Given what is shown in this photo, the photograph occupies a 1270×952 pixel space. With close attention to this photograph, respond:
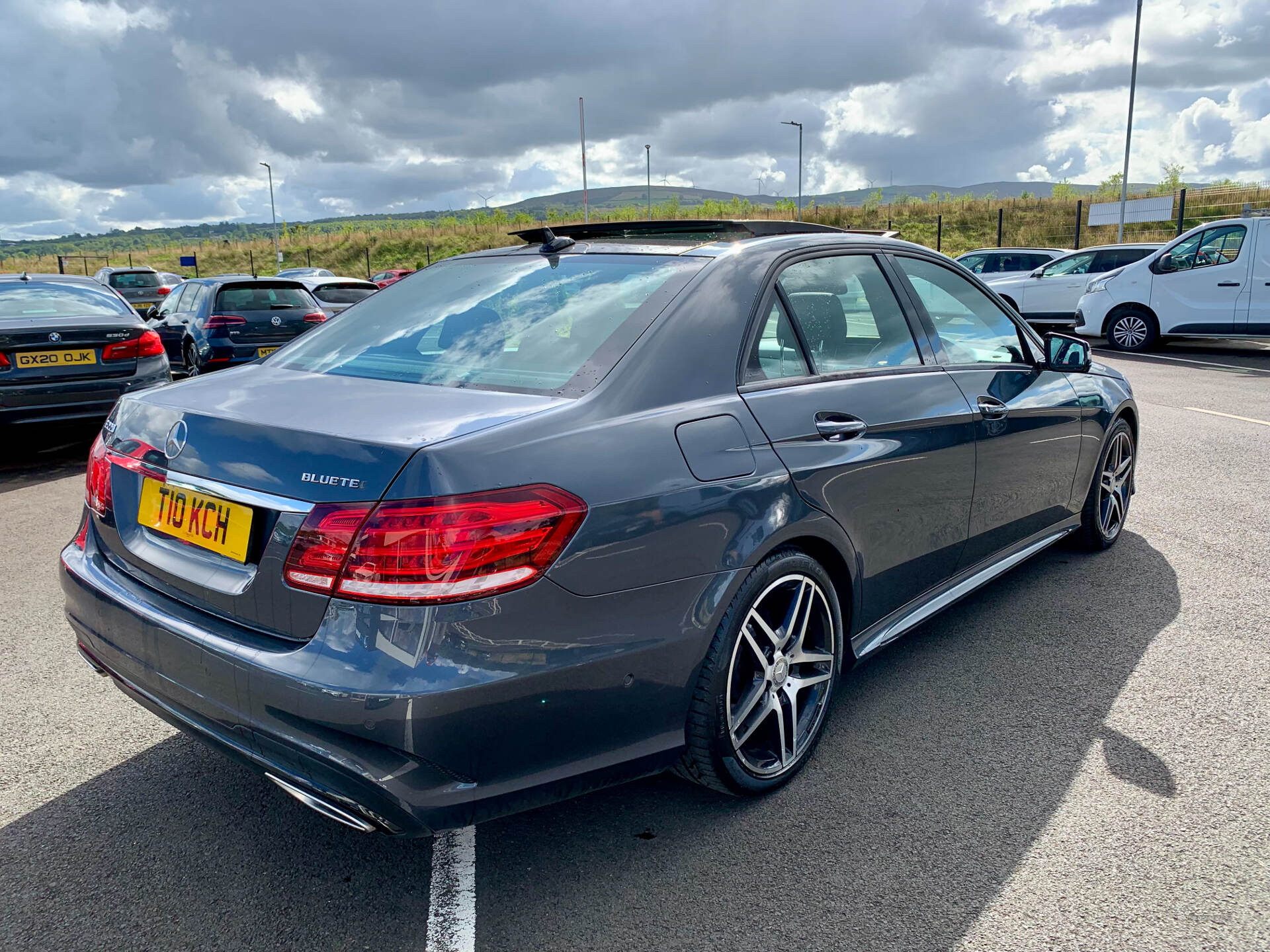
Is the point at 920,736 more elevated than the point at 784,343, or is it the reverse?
the point at 784,343

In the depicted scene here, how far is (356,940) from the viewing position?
214 centimetres

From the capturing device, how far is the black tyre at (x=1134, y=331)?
47.1 feet

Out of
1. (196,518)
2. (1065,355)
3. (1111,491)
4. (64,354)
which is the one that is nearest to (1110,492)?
(1111,491)

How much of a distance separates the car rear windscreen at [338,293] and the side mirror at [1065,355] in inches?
433

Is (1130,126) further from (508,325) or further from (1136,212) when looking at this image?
(508,325)

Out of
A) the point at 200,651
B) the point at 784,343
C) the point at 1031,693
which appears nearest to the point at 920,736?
the point at 1031,693

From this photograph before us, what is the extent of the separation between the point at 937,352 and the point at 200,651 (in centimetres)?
260

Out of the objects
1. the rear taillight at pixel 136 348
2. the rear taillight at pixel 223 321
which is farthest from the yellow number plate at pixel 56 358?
the rear taillight at pixel 223 321

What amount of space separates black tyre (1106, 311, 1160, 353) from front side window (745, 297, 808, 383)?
13624mm

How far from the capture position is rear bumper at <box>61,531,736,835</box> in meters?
1.94

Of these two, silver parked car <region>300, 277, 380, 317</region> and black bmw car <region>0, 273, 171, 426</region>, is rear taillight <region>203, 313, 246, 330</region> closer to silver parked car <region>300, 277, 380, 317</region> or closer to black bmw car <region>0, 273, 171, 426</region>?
silver parked car <region>300, 277, 380, 317</region>

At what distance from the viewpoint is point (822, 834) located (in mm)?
2539

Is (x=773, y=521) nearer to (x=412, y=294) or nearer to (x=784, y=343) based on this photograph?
(x=784, y=343)

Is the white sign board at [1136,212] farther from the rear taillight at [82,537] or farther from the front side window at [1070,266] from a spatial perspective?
the rear taillight at [82,537]
